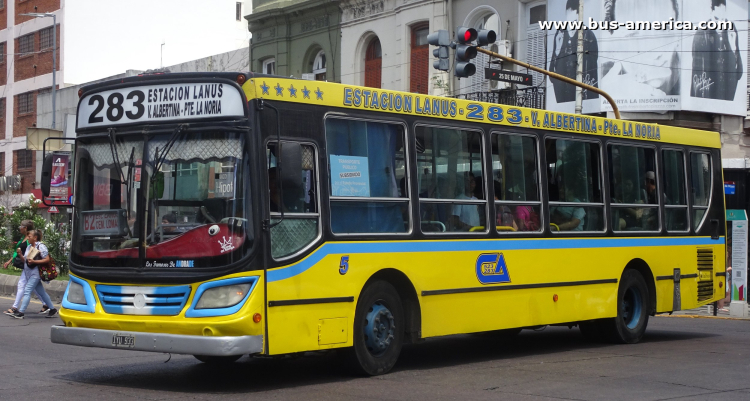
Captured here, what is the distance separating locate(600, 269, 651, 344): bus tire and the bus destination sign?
6762 mm

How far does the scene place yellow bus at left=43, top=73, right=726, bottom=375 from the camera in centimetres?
922

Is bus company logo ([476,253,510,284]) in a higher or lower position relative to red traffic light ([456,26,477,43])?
lower

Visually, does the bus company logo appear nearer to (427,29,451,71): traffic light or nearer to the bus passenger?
the bus passenger

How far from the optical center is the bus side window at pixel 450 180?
1109 cm

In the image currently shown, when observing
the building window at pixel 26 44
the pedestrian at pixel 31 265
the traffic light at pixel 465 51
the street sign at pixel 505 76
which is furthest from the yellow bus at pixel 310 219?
the building window at pixel 26 44

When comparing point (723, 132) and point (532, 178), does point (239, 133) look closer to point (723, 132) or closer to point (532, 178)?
point (532, 178)

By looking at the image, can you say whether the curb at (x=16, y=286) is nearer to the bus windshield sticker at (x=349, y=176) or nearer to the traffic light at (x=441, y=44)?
the traffic light at (x=441, y=44)

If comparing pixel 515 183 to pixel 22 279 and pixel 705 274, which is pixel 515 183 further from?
pixel 22 279

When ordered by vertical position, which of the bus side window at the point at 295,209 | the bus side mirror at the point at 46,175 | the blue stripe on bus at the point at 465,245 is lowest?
the blue stripe on bus at the point at 465,245

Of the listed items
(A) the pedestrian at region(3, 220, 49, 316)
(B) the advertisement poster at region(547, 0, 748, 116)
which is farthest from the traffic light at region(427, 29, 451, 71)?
(B) the advertisement poster at region(547, 0, 748, 116)

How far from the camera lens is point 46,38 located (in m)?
50.5

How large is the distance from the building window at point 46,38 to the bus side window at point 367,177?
140ft

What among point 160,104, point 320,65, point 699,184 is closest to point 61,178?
point 320,65

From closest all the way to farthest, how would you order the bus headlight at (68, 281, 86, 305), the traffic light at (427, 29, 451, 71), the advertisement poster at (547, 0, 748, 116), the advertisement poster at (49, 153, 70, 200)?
the bus headlight at (68, 281, 86, 305), the traffic light at (427, 29, 451, 71), the advertisement poster at (49, 153, 70, 200), the advertisement poster at (547, 0, 748, 116)
